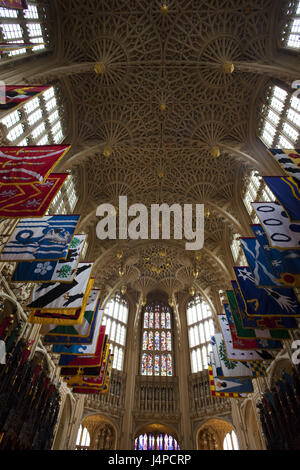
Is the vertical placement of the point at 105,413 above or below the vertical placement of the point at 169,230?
below

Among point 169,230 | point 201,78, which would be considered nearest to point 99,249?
point 169,230

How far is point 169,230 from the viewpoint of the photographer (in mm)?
27891

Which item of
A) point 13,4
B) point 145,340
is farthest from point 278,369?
point 13,4

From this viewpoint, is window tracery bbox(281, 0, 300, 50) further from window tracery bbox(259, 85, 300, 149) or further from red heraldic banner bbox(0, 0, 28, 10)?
red heraldic banner bbox(0, 0, 28, 10)

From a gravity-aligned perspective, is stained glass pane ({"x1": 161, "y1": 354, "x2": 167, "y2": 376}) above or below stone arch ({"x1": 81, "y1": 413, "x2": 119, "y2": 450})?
above

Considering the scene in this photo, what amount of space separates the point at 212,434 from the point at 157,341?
33.7 ft

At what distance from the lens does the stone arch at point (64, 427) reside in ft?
65.6

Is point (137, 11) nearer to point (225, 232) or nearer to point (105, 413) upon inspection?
point (225, 232)

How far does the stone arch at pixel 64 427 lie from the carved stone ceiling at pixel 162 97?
34.7 feet

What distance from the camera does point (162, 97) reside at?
20.4m

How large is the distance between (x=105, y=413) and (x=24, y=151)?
24647 mm

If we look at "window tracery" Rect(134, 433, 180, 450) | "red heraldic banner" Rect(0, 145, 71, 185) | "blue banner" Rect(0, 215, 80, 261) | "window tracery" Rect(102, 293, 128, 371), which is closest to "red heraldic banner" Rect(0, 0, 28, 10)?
"red heraldic banner" Rect(0, 145, 71, 185)

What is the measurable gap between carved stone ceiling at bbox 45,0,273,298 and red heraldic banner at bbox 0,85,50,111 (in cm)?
704

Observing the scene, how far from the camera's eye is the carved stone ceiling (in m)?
17.2
